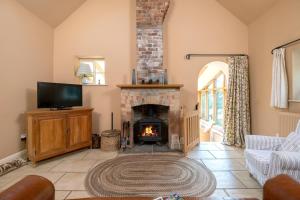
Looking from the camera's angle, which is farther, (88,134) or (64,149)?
(88,134)

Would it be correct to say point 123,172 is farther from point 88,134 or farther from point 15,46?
point 15,46

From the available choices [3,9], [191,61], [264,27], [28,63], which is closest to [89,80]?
[28,63]

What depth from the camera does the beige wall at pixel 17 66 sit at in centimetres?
304

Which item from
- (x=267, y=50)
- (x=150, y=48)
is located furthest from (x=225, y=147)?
(x=150, y=48)

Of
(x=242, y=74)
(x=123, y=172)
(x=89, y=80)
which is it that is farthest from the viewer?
(x=89, y=80)

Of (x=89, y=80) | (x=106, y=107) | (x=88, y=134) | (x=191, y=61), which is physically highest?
(x=191, y=61)

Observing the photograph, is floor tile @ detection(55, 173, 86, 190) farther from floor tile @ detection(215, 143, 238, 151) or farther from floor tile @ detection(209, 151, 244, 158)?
floor tile @ detection(215, 143, 238, 151)

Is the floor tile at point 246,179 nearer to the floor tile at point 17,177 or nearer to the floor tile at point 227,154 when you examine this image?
the floor tile at point 227,154

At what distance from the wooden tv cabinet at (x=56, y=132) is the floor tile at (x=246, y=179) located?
301 centimetres

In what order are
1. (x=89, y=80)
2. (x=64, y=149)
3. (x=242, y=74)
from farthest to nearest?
1. (x=89, y=80)
2. (x=242, y=74)
3. (x=64, y=149)

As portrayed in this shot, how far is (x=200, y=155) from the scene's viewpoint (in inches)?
143

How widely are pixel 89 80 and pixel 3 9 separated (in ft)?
6.95

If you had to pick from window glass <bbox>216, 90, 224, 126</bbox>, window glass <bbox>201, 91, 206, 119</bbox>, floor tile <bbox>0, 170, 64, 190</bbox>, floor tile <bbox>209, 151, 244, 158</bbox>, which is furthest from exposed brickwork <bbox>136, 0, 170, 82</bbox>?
window glass <bbox>201, 91, 206, 119</bbox>

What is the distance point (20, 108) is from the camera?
11.1 feet
